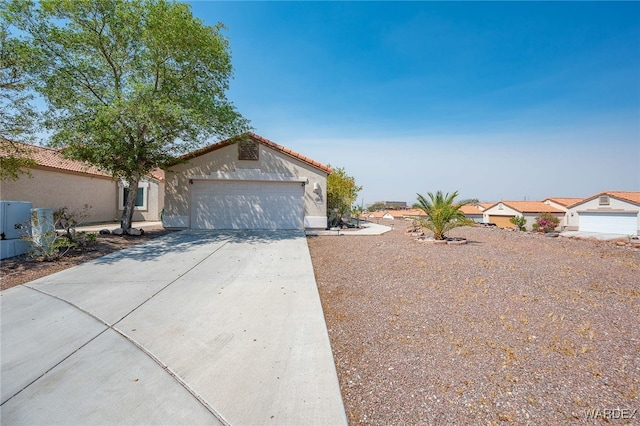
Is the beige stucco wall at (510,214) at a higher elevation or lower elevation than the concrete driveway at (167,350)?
higher

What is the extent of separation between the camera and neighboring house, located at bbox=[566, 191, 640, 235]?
2750 centimetres

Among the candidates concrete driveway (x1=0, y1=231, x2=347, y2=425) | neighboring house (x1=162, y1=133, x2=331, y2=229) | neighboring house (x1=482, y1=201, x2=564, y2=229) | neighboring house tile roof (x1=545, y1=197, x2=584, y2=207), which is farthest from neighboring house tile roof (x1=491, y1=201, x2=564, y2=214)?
concrete driveway (x1=0, y1=231, x2=347, y2=425)

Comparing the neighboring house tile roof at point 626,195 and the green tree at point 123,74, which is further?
the neighboring house tile roof at point 626,195

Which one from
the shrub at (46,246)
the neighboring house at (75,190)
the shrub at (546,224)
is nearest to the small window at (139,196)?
the neighboring house at (75,190)

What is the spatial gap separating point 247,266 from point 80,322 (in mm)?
3117

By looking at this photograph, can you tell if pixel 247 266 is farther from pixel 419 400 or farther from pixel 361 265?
pixel 419 400

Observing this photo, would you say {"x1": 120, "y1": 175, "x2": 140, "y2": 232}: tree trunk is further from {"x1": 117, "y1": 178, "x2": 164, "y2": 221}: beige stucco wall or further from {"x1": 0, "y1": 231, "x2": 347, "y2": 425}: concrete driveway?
{"x1": 117, "y1": 178, "x2": 164, "y2": 221}: beige stucco wall

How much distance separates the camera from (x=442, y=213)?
970 centimetres

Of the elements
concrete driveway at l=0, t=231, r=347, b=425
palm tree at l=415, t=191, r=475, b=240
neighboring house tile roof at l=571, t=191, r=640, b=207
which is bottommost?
concrete driveway at l=0, t=231, r=347, b=425

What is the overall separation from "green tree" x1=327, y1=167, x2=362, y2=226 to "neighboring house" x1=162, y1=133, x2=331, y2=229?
271 cm

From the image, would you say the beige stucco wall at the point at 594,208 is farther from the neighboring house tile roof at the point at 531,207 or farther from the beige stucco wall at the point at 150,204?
the beige stucco wall at the point at 150,204

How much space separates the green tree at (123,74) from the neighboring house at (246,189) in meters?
1.90

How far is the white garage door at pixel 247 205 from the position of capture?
1236 cm

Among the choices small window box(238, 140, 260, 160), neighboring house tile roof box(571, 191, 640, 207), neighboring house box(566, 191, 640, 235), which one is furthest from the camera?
neighboring house tile roof box(571, 191, 640, 207)
